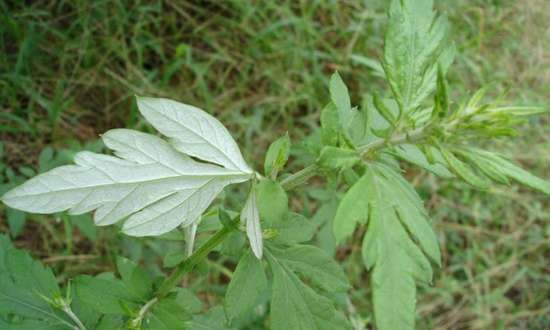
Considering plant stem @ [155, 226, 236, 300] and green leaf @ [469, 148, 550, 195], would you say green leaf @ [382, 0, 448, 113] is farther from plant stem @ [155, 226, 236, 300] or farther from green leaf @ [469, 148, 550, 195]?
plant stem @ [155, 226, 236, 300]

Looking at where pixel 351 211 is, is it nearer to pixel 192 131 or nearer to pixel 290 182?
pixel 290 182

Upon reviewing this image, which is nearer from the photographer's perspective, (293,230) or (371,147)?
(371,147)

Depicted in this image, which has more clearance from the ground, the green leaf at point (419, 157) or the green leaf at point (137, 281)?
the green leaf at point (419, 157)

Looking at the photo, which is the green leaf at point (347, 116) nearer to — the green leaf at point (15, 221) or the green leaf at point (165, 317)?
the green leaf at point (165, 317)

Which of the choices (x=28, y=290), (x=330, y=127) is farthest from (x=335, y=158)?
(x=28, y=290)

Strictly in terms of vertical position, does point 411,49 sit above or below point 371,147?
above

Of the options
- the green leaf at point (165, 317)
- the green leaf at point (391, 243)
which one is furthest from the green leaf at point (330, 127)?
the green leaf at point (165, 317)

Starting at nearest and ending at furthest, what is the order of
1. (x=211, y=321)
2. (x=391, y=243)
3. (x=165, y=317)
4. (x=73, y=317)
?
1. (x=391, y=243)
2. (x=165, y=317)
3. (x=73, y=317)
4. (x=211, y=321)

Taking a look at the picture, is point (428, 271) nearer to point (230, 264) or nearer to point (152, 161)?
point (152, 161)
